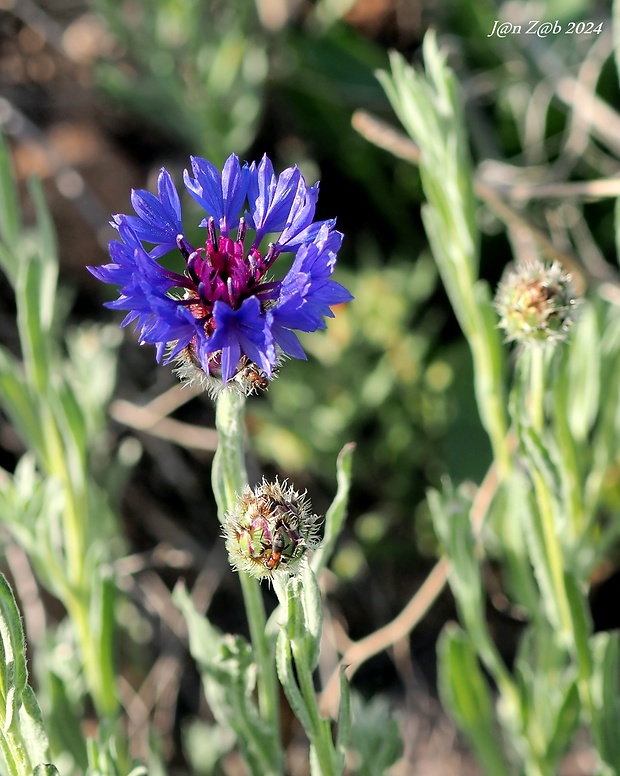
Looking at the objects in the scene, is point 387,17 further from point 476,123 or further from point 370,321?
point 370,321

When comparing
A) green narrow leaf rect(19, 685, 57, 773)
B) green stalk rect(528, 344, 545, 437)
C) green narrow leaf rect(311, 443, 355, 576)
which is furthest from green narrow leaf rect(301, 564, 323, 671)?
green stalk rect(528, 344, 545, 437)

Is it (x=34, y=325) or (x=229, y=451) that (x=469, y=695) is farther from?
(x=34, y=325)

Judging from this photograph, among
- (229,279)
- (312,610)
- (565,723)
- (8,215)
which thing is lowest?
(565,723)

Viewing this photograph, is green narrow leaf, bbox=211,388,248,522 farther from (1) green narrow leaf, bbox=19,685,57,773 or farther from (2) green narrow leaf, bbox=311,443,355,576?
(1) green narrow leaf, bbox=19,685,57,773

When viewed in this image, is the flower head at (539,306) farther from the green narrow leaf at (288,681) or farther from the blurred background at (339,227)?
the blurred background at (339,227)

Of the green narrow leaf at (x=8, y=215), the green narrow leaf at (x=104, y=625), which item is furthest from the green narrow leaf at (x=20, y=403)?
the green narrow leaf at (x=104, y=625)

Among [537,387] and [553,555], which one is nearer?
[537,387]

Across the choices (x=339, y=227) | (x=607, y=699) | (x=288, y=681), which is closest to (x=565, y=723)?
(x=607, y=699)

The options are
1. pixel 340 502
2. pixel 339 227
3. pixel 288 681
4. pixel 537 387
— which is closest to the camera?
pixel 288 681
